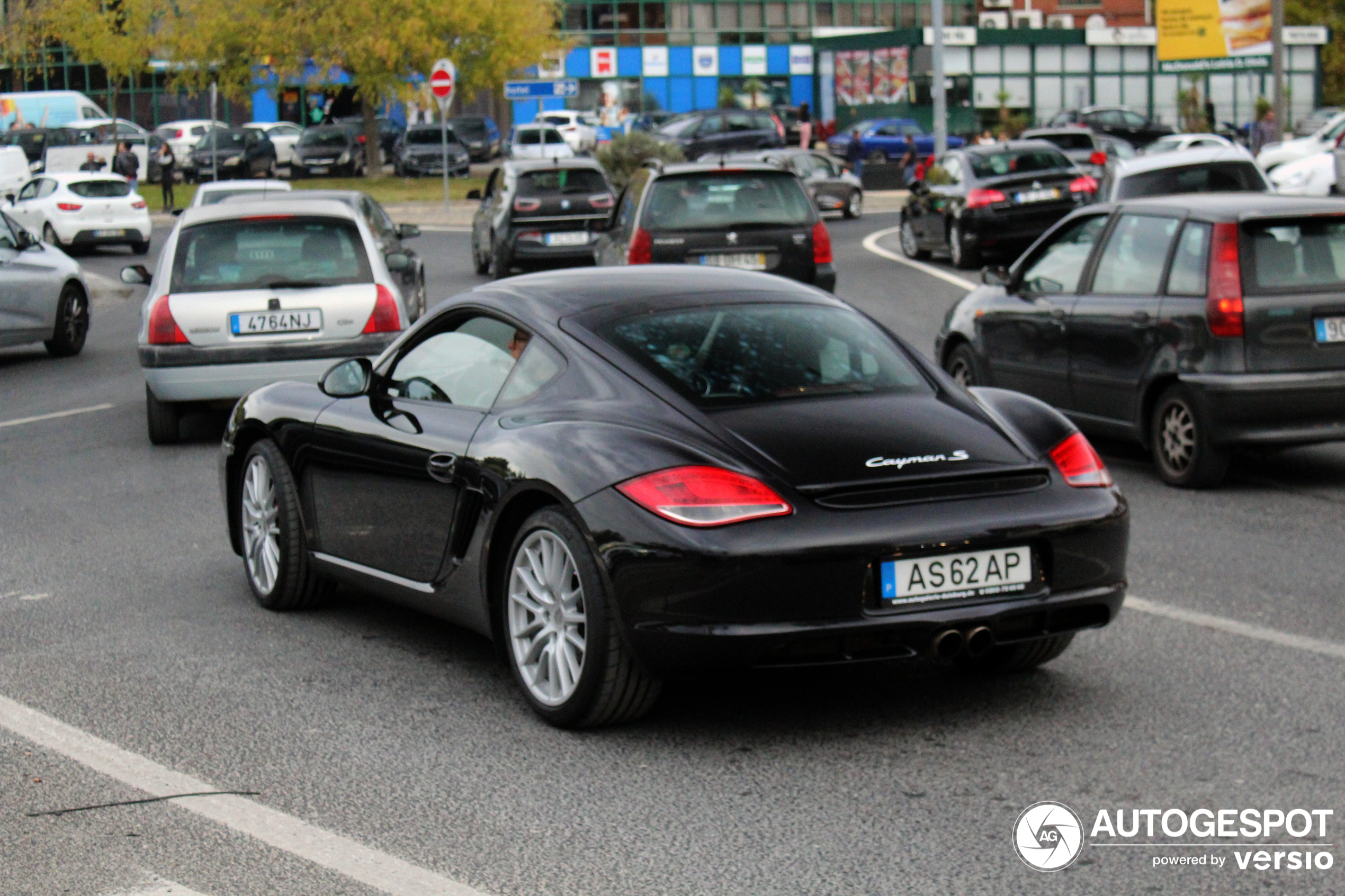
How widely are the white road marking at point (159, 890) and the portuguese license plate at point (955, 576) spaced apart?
1986 mm

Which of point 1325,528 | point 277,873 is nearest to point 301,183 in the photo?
point 1325,528

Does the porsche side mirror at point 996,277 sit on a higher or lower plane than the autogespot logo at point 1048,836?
higher

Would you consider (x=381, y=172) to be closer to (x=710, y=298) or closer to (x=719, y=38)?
(x=719, y=38)

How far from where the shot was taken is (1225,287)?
9414mm

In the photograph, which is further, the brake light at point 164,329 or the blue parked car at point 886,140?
the blue parked car at point 886,140

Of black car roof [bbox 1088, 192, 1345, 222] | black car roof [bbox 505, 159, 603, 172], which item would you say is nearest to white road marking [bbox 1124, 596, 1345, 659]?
black car roof [bbox 1088, 192, 1345, 222]

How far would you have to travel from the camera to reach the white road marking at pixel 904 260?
23.1 meters

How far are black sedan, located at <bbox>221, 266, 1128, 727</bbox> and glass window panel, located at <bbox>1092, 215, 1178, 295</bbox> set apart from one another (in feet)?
13.0

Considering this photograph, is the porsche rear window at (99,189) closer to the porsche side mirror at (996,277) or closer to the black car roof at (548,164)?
the black car roof at (548,164)

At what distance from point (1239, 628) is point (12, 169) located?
133 feet

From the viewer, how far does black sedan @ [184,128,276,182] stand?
55.2 metres

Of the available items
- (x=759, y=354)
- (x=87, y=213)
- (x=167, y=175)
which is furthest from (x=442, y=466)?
(x=167, y=175)

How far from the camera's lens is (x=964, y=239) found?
24.8m

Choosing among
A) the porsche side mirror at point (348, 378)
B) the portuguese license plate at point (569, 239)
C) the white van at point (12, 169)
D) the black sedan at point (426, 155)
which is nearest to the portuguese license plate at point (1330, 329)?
the porsche side mirror at point (348, 378)
